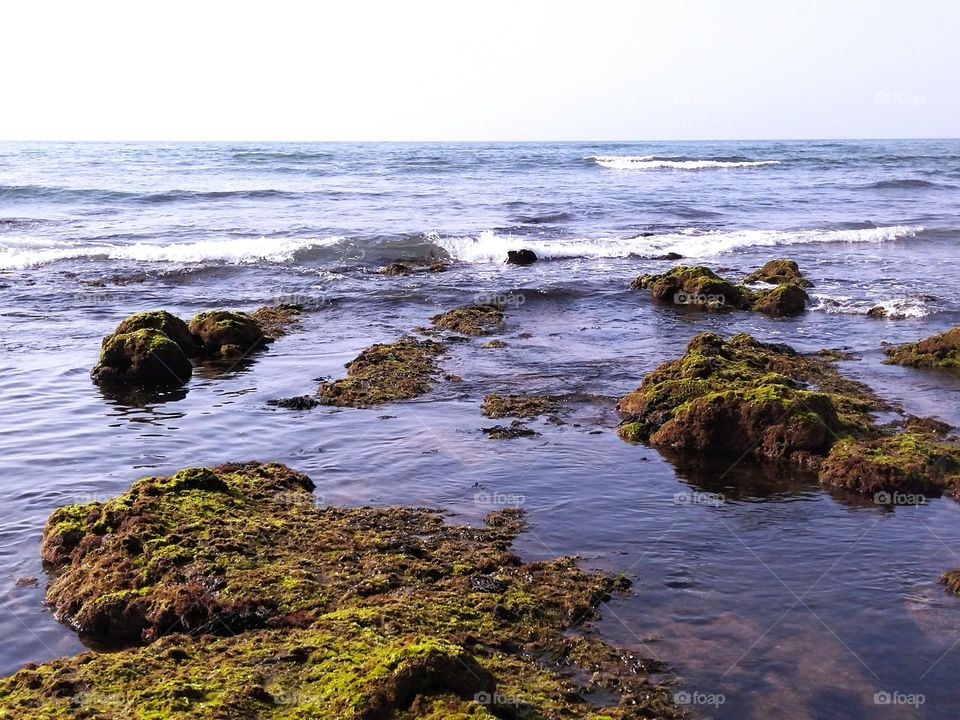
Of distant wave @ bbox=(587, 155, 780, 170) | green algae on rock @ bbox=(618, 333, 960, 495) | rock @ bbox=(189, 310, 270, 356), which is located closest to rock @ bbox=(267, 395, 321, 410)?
rock @ bbox=(189, 310, 270, 356)

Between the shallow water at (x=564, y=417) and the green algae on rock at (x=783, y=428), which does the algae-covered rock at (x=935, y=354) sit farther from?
the green algae on rock at (x=783, y=428)

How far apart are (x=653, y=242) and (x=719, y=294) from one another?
973cm

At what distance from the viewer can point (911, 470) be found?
28.9 ft

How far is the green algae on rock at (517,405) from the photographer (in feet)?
36.7

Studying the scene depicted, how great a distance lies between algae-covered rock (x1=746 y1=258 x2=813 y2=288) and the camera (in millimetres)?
20281

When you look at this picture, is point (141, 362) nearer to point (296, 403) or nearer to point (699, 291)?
point (296, 403)

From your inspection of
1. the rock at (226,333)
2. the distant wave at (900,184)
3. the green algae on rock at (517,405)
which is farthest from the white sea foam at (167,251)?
the distant wave at (900,184)

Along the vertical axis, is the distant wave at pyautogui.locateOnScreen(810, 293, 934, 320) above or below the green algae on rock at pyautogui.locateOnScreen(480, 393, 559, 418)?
above

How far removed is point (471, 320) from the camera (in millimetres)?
16609

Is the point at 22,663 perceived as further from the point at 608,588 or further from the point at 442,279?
the point at 442,279

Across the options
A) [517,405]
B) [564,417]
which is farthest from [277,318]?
[564,417]

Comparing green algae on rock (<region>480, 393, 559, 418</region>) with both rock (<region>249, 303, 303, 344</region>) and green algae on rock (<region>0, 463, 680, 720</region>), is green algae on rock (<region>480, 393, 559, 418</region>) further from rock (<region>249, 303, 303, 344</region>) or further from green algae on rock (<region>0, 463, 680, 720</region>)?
rock (<region>249, 303, 303, 344</region>)

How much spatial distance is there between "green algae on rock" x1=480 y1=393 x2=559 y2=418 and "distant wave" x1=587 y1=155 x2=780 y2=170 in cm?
5577

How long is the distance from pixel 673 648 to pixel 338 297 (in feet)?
48.6
